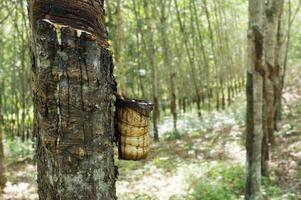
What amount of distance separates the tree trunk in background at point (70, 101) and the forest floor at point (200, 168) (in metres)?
4.98

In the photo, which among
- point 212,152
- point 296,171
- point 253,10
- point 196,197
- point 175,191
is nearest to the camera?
point 253,10

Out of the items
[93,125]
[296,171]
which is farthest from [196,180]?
[93,125]

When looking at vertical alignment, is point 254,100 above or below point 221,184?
above

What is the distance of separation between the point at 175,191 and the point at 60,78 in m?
5.77

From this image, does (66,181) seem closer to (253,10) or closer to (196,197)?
(253,10)

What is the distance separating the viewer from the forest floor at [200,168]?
7.15 m

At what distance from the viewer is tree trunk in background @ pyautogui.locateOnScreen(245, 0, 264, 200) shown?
19.8 feet

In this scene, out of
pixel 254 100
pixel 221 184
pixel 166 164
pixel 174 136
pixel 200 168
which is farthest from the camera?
pixel 174 136

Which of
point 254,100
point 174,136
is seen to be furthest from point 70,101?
point 174,136

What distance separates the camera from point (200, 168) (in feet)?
28.2

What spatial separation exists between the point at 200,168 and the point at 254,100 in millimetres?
2758

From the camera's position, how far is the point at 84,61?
188 cm

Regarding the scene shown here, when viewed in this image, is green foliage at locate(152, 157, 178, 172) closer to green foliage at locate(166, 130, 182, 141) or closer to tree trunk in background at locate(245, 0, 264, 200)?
tree trunk in background at locate(245, 0, 264, 200)

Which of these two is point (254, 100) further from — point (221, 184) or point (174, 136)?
point (174, 136)
